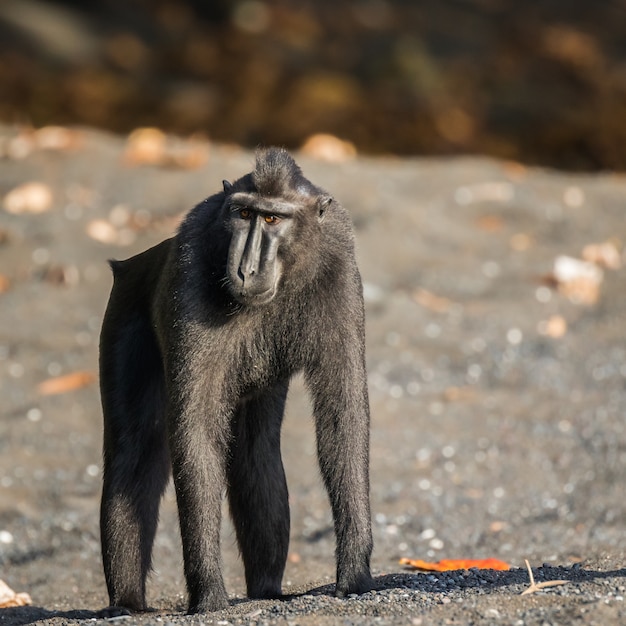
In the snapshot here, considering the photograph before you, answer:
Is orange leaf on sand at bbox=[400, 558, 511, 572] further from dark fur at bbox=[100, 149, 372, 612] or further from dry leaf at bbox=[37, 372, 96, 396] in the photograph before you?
dry leaf at bbox=[37, 372, 96, 396]

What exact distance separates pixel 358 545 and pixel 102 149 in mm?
8010

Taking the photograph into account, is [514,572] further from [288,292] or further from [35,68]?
[35,68]

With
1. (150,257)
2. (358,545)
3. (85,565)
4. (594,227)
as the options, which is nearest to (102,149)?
(594,227)

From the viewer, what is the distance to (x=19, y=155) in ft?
38.5

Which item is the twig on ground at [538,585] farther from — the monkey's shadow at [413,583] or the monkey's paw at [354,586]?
the monkey's paw at [354,586]

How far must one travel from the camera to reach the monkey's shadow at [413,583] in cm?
466

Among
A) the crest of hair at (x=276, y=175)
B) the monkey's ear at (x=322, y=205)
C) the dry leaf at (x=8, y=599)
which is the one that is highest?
the crest of hair at (x=276, y=175)

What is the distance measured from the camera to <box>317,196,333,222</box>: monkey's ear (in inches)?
185

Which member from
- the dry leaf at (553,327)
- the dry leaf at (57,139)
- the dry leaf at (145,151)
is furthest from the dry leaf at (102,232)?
the dry leaf at (553,327)

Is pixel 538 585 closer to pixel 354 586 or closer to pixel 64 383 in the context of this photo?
pixel 354 586

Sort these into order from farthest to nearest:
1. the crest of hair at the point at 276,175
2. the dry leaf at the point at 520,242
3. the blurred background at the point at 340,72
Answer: the blurred background at the point at 340,72 → the dry leaf at the point at 520,242 → the crest of hair at the point at 276,175

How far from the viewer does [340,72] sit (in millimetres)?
17422

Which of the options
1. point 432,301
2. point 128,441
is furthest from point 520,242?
point 128,441

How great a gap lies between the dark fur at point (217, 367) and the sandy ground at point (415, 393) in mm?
340
